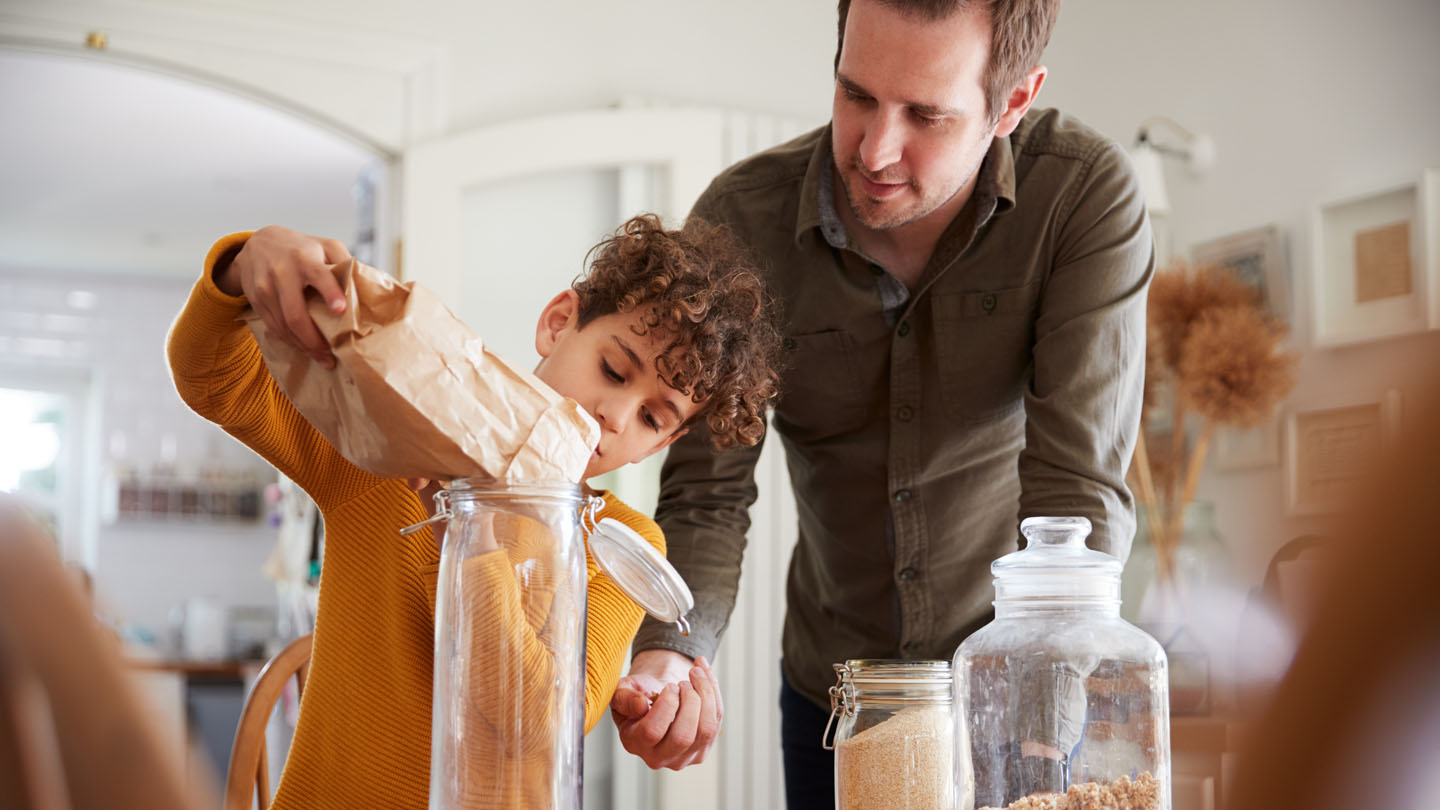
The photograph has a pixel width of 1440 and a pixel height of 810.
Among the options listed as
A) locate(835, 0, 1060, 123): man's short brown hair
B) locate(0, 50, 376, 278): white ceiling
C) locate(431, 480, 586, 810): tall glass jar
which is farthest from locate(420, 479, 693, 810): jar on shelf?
locate(0, 50, 376, 278): white ceiling

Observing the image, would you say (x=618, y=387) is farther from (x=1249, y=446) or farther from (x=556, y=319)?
(x=1249, y=446)

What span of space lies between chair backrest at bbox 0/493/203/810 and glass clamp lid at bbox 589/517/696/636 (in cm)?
35

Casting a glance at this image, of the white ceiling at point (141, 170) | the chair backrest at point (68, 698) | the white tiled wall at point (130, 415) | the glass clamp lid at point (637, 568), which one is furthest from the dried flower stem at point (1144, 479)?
the white tiled wall at point (130, 415)

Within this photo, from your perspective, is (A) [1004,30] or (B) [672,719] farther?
(A) [1004,30]

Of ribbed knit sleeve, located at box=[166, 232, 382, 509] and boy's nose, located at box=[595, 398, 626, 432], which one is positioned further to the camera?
boy's nose, located at box=[595, 398, 626, 432]

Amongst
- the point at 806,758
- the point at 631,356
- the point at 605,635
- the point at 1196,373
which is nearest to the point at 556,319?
the point at 631,356

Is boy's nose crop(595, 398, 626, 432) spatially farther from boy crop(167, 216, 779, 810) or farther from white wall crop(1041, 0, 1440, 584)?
white wall crop(1041, 0, 1440, 584)

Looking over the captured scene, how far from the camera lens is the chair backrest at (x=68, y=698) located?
29cm

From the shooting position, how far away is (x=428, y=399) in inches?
24.2

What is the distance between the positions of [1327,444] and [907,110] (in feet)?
6.21

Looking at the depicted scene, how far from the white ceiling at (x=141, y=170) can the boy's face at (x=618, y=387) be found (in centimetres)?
342

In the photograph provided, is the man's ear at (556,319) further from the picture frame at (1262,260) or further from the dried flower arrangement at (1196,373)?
the picture frame at (1262,260)

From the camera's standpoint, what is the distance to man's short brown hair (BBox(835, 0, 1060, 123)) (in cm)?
116

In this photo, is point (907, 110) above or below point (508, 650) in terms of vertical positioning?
above
